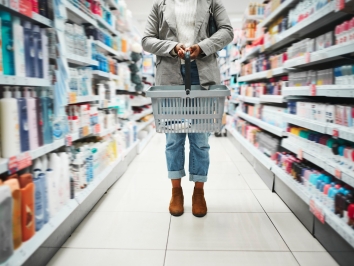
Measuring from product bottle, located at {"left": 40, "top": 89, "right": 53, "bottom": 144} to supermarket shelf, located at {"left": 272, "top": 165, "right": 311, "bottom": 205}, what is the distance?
169 cm

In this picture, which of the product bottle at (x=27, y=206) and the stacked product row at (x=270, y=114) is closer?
the product bottle at (x=27, y=206)

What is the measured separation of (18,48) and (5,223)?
81cm

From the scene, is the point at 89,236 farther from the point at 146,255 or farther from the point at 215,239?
the point at 215,239

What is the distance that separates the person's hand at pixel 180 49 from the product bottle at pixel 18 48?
0.83 metres

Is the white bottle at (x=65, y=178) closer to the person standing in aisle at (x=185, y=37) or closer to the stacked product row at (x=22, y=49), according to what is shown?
the stacked product row at (x=22, y=49)

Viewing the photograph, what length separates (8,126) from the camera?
1.25m

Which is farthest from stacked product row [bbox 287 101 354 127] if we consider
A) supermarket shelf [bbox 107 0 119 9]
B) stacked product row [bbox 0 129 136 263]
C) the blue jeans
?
supermarket shelf [bbox 107 0 119 9]

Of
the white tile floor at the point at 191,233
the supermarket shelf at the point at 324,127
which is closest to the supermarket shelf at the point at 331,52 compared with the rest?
the supermarket shelf at the point at 324,127

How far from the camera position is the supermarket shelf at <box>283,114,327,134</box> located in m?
1.83

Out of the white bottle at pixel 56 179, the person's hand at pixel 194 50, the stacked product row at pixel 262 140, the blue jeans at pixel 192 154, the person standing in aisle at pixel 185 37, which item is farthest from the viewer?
the stacked product row at pixel 262 140

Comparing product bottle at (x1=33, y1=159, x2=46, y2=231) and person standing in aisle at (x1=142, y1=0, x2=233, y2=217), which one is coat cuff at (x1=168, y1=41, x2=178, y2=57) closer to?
person standing in aisle at (x1=142, y1=0, x2=233, y2=217)

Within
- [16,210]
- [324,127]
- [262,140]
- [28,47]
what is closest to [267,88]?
[262,140]

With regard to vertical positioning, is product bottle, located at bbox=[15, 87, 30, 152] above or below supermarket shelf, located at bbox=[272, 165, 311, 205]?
above

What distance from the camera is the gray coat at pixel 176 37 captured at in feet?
5.94
